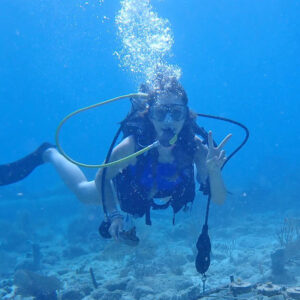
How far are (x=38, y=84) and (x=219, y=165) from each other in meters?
110

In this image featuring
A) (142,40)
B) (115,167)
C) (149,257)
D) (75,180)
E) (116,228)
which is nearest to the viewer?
(116,228)

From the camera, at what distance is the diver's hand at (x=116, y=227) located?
366 centimetres

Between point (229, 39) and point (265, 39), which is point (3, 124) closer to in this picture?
point (229, 39)

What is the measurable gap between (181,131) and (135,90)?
42.1ft

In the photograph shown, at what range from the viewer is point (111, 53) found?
81.4 meters

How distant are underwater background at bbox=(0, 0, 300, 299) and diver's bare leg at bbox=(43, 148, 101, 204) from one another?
10.5 feet

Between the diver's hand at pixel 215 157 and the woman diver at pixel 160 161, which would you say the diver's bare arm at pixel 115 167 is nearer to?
the woman diver at pixel 160 161

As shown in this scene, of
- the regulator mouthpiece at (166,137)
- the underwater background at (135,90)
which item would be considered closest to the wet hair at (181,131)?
the regulator mouthpiece at (166,137)

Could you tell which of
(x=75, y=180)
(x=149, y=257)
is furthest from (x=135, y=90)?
(x=75, y=180)

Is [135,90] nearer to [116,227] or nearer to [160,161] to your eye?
[160,161]

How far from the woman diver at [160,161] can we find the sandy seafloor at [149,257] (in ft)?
5.58

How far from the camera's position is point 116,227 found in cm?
375

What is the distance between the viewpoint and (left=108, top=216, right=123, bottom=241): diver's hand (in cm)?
366

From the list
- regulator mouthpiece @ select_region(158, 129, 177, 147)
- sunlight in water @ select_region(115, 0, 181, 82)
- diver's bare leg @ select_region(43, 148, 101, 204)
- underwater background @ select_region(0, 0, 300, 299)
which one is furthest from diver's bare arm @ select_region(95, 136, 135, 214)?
sunlight in water @ select_region(115, 0, 181, 82)
